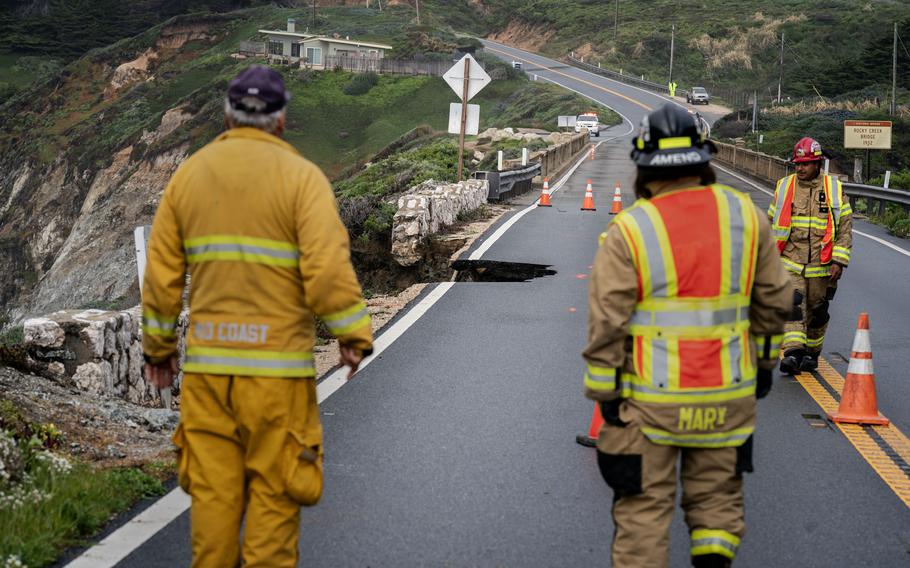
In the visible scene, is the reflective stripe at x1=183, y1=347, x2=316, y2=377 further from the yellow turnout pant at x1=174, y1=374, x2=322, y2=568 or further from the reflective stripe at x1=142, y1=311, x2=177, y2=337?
the reflective stripe at x1=142, y1=311, x2=177, y2=337

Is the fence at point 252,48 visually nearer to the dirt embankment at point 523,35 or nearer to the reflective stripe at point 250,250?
the dirt embankment at point 523,35

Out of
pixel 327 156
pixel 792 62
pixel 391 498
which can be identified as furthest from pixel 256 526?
pixel 792 62

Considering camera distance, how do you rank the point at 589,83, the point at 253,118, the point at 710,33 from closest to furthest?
the point at 253,118
the point at 589,83
the point at 710,33

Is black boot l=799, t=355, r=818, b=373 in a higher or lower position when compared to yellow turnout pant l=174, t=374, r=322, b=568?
lower

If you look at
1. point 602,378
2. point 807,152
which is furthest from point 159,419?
point 807,152

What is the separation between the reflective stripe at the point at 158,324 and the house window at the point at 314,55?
87.4 meters

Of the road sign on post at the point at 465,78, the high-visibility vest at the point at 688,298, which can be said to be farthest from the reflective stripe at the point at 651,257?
the road sign on post at the point at 465,78

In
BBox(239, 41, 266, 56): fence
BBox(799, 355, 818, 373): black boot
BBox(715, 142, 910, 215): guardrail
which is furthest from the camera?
BBox(239, 41, 266, 56): fence

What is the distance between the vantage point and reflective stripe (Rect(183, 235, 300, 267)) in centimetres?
397

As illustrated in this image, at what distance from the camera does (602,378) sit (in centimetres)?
393

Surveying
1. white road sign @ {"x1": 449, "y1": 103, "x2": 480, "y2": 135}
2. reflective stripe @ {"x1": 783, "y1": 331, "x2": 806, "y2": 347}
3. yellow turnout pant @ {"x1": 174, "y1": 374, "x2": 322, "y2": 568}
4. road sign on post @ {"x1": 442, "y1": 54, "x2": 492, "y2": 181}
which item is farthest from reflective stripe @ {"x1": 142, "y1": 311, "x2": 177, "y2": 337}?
white road sign @ {"x1": 449, "y1": 103, "x2": 480, "y2": 135}

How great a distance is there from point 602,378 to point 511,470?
268cm

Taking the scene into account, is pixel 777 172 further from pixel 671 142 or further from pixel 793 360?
pixel 671 142

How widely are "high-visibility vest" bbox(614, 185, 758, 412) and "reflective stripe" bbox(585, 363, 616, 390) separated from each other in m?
0.11
